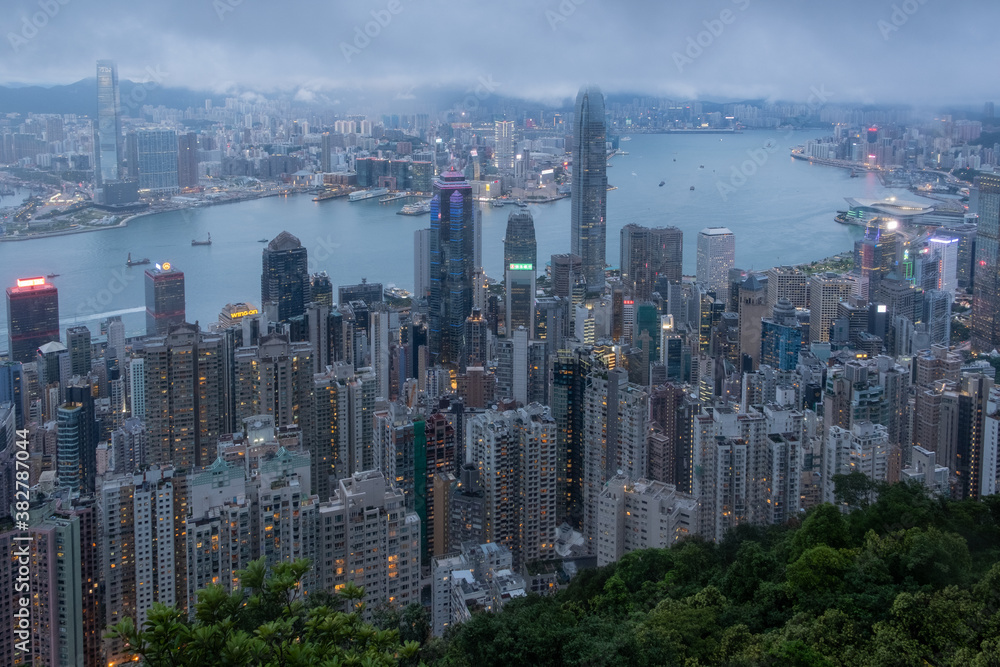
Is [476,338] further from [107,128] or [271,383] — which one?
[107,128]

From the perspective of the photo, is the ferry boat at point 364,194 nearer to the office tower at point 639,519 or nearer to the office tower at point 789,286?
the office tower at point 789,286

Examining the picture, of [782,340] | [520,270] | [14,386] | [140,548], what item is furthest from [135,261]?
[782,340]

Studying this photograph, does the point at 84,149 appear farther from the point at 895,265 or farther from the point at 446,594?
the point at 895,265

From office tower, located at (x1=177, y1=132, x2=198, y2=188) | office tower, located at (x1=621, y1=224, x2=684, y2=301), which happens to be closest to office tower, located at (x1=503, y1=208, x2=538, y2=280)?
office tower, located at (x1=621, y1=224, x2=684, y2=301)

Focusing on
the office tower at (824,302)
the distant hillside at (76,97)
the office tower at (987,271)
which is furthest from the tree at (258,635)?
the office tower at (987,271)

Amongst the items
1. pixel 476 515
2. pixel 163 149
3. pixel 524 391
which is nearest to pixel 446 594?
pixel 476 515

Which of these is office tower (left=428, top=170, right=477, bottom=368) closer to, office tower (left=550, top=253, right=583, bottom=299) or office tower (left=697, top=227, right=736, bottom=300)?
office tower (left=550, top=253, right=583, bottom=299)
